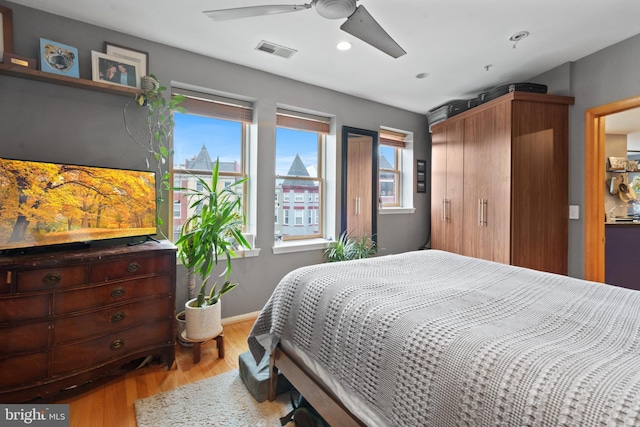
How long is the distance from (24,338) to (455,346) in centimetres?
215

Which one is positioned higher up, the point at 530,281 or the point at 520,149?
the point at 520,149

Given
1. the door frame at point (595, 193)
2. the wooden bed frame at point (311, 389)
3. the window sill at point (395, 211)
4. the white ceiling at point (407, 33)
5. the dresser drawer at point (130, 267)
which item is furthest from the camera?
the window sill at point (395, 211)

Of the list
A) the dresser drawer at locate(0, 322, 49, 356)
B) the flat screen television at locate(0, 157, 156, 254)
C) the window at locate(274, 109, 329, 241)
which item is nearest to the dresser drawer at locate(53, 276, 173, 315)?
the dresser drawer at locate(0, 322, 49, 356)

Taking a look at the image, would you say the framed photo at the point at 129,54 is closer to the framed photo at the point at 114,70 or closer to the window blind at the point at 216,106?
the framed photo at the point at 114,70

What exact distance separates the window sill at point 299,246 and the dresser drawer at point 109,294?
4.17 feet

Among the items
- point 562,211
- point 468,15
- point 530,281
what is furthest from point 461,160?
point 530,281

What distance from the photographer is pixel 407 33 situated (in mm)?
2318

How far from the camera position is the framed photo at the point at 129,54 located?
2.25 metres

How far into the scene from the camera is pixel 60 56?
2043 millimetres

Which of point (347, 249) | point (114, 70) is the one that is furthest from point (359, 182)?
point (114, 70)

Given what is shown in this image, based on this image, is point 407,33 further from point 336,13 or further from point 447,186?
point 447,186

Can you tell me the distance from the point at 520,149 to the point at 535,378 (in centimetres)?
274

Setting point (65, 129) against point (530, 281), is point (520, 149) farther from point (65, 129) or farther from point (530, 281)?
point (65, 129)

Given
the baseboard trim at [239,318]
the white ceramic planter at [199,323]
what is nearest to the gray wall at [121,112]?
the baseboard trim at [239,318]
